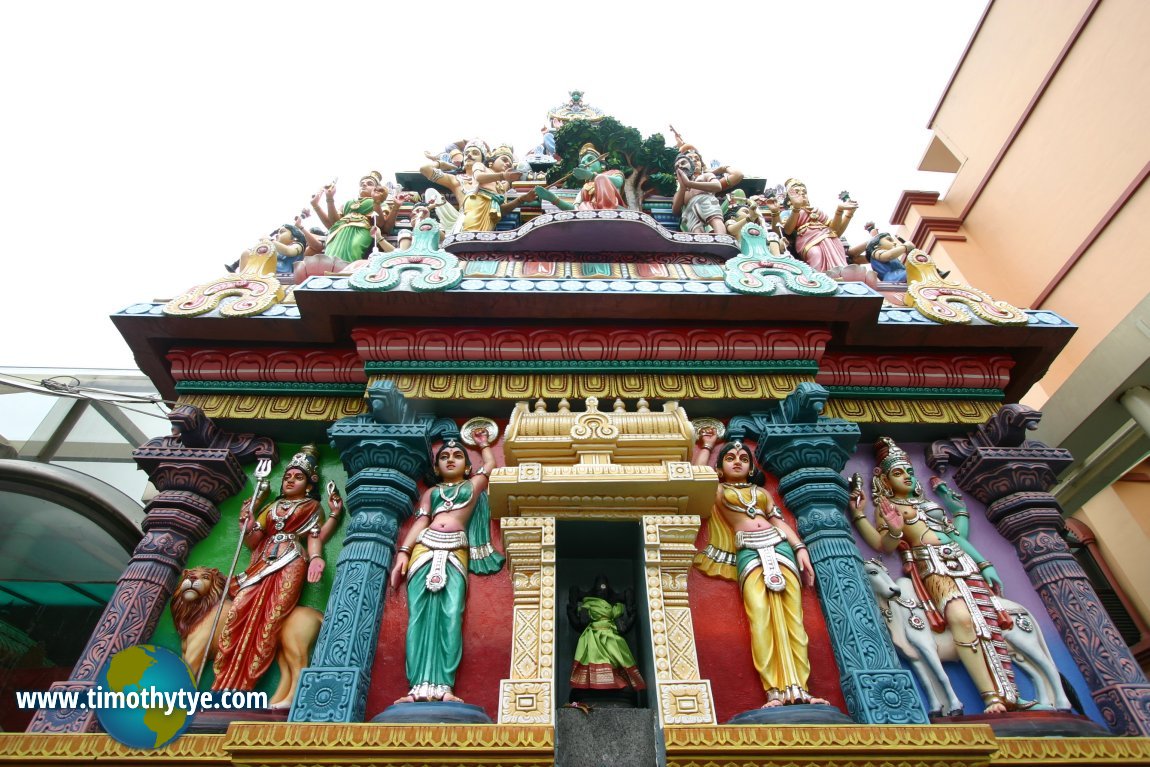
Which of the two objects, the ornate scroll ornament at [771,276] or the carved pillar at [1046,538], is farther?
the ornate scroll ornament at [771,276]

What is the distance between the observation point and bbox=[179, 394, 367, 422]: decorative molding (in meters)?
5.53

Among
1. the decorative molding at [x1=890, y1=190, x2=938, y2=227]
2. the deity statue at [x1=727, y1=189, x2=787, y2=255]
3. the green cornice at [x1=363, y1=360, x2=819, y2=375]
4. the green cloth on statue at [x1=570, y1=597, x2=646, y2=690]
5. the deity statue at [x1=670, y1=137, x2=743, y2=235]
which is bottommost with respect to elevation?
the green cloth on statue at [x1=570, y1=597, x2=646, y2=690]

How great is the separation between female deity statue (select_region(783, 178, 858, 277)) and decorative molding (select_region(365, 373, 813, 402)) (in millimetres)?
2294

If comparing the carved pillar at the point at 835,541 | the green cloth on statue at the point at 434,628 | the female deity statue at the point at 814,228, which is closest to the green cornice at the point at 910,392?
the carved pillar at the point at 835,541

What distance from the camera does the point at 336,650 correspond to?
13.0 ft

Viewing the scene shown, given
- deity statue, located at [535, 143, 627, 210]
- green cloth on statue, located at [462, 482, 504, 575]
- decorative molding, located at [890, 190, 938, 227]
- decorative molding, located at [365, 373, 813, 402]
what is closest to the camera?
green cloth on statue, located at [462, 482, 504, 575]

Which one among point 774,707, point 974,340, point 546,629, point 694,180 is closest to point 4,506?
point 546,629

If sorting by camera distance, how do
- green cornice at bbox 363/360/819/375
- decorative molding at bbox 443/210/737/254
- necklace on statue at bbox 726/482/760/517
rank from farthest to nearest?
decorative molding at bbox 443/210/737/254
green cornice at bbox 363/360/819/375
necklace on statue at bbox 726/482/760/517

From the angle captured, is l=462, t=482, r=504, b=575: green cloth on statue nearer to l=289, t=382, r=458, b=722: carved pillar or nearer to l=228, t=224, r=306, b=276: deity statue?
l=289, t=382, r=458, b=722: carved pillar

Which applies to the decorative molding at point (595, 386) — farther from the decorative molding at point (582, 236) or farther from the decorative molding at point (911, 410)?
the decorative molding at point (582, 236)

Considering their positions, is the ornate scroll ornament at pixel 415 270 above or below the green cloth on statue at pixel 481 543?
above

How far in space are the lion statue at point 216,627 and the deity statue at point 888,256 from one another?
6267 millimetres

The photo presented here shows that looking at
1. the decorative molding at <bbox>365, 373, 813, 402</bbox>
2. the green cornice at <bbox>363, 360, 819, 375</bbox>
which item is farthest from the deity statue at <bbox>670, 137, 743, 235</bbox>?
the decorative molding at <bbox>365, 373, 813, 402</bbox>

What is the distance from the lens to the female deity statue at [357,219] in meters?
7.22
